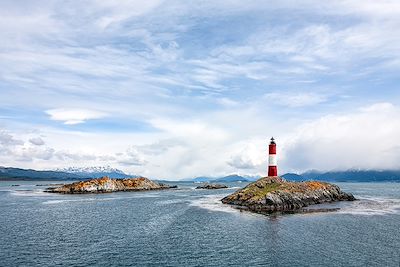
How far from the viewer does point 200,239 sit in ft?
181

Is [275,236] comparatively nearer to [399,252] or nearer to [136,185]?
[399,252]

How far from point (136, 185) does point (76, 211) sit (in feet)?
338

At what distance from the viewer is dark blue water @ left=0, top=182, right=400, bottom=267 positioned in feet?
144

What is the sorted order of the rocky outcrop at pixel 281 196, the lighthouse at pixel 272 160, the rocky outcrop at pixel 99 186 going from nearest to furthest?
1. the rocky outcrop at pixel 281 196
2. the lighthouse at pixel 272 160
3. the rocky outcrop at pixel 99 186

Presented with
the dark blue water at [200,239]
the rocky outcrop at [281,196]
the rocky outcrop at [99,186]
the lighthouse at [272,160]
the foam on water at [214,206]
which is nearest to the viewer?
the dark blue water at [200,239]

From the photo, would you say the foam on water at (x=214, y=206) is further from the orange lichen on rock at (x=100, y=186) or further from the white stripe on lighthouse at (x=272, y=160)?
the orange lichen on rock at (x=100, y=186)

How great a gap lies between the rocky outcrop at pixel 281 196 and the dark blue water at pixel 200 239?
12.9 metres

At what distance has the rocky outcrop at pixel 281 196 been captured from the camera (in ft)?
301

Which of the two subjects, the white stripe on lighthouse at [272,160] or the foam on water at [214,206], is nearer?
the foam on water at [214,206]

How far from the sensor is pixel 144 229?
64125 millimetres

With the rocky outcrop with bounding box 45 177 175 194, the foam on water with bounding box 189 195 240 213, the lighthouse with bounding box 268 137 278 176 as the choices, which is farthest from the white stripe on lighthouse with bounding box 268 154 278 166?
the rocky outcrop with bounding box 45 177 175 194

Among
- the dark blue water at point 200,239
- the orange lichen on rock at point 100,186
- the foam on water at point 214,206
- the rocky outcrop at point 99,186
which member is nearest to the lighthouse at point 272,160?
the foam on water at point 214,206

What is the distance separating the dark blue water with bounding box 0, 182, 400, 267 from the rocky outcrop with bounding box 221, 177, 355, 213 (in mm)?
12868

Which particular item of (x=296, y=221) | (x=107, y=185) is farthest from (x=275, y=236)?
(x=107, y=185)
